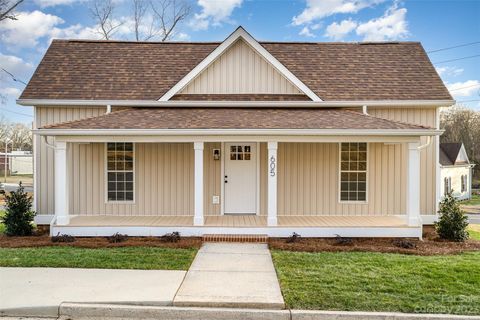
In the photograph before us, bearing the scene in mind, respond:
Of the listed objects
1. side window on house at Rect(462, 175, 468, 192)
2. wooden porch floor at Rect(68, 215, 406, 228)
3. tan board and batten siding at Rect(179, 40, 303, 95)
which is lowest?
side window on house at Rect(462, 175, 468, 192)

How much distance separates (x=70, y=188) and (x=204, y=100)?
4.61 m

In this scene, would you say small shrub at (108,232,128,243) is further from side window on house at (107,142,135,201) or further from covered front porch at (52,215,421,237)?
side window on house at (107,142,135,201)

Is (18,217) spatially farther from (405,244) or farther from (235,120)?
(405,244)

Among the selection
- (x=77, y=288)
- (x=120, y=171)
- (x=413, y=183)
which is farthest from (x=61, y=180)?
(x=413, y=183)

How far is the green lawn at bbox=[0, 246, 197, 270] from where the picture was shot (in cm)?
651

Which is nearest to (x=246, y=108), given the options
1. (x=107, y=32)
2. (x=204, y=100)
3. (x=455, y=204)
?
(x=204, y=100)

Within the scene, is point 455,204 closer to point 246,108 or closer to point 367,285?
Result: point 367,285

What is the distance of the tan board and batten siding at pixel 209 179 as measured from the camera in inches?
404

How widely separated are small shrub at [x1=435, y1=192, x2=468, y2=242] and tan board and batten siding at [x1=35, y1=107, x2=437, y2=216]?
4.34 ft

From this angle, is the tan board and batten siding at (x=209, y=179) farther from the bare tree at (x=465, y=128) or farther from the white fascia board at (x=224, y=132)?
the bare tree at (x=465, y=128)

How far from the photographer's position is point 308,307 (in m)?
4.79

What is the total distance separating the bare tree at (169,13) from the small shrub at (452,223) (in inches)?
787

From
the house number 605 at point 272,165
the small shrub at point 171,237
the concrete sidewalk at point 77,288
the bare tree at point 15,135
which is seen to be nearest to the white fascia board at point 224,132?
the house number 605 at point 272,165

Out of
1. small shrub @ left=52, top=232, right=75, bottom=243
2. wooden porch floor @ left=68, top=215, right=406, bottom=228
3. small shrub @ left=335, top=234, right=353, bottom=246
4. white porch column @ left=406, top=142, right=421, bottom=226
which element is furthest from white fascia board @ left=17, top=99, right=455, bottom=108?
small shrub @ left=335, top=234, right=353, bottom=246
